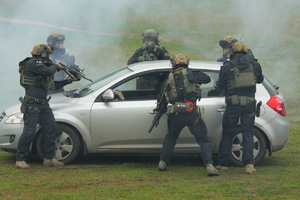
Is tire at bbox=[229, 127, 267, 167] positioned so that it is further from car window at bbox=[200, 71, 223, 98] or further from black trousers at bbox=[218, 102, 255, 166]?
car window at bbox=[200, 71, 223, 98]

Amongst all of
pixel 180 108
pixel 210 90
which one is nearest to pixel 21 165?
pixel 180 108

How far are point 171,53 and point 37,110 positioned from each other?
17.7 metres

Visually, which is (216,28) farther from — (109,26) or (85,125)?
(85,125)

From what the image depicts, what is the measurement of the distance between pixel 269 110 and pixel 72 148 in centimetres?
296

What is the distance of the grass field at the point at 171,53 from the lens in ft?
23.3

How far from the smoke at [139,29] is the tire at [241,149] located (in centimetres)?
904

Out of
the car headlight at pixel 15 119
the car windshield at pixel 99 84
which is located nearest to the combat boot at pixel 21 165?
the car headlight at pixel 15 119

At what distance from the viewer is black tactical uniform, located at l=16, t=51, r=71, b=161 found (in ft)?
27.1

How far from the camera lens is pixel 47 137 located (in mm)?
8336

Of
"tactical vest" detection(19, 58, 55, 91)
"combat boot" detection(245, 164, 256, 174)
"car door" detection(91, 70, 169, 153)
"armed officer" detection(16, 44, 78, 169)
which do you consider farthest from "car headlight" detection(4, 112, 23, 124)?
"combat boot" detection(245, 164, 256, 174)

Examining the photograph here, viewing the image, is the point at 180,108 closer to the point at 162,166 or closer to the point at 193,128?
the point at 193,128

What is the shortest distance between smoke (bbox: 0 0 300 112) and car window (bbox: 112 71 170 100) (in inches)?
329

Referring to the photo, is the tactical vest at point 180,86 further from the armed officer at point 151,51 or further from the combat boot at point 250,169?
the armed officer at point 151,51

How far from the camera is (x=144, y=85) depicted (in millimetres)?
8680
